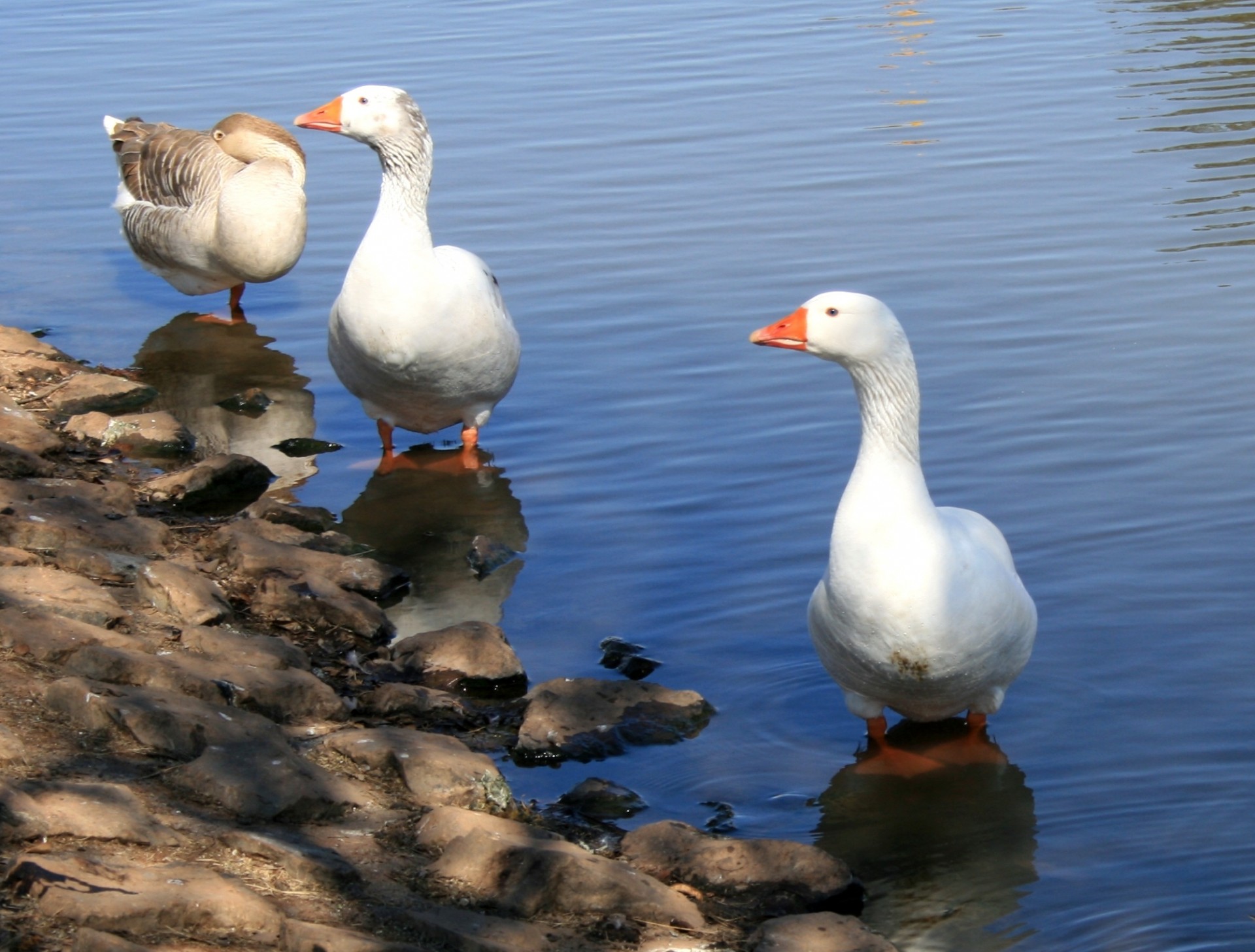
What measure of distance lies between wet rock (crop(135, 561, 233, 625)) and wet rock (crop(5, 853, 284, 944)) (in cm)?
229

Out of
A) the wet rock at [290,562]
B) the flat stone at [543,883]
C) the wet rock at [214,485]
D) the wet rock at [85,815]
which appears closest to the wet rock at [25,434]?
the wet rock at [214,485]

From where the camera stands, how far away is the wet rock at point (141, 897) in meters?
3.70

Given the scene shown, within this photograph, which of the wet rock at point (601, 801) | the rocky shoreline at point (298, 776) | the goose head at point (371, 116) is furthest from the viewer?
the goose head at point (371, 116)

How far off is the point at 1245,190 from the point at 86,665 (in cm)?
1019

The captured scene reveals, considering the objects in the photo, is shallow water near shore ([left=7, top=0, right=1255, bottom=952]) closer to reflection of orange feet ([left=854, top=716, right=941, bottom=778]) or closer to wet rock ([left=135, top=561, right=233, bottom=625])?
reflection of orange feet ([left=854, top=716, right=941, bottom=778])

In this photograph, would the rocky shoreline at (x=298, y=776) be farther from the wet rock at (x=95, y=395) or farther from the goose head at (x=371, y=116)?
the goose head at (x=371, y=116)

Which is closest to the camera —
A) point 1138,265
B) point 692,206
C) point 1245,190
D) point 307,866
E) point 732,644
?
point 307,866

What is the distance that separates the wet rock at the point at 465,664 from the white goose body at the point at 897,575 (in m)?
1.33

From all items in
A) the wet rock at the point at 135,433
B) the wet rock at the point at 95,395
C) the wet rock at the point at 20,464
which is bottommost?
the wet rock at the point at 20,464

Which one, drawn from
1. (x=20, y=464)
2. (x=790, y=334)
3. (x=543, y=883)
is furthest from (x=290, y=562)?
(x=543, y=883)

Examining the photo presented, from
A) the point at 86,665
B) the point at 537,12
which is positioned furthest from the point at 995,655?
the point at 537,12

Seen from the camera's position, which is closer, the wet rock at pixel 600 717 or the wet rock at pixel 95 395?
the wet rock at pixel 600 717

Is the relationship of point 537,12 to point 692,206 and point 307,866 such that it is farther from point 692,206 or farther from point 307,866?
point 307,866

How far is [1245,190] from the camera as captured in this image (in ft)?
40.4
